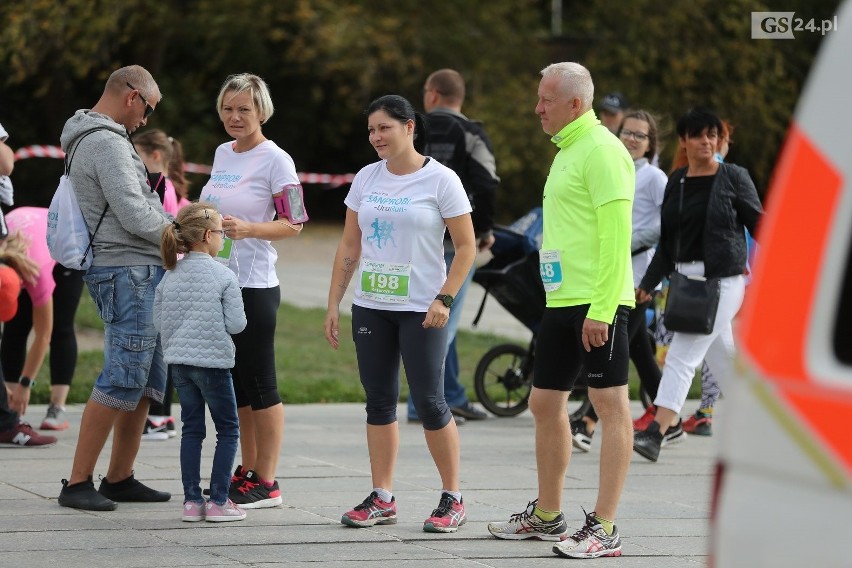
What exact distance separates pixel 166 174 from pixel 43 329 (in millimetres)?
1212

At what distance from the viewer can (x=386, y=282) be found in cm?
599

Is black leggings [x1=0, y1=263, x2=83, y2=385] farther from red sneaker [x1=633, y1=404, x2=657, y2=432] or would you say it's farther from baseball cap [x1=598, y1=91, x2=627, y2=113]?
baseball cap [x1=598, y1=91, x2=627, y2=113]

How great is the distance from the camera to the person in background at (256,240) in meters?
6.34

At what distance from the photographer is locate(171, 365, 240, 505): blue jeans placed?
6043 millimetres

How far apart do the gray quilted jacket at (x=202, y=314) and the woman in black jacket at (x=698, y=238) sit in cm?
288

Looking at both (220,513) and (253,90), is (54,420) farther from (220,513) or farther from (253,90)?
(253,90)

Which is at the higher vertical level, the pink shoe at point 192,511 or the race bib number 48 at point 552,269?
the race bib number 48 at point 552,269

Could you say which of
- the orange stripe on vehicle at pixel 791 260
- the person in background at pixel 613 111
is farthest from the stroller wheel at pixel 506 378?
the orange stripe on vehicle at pixel 791 260

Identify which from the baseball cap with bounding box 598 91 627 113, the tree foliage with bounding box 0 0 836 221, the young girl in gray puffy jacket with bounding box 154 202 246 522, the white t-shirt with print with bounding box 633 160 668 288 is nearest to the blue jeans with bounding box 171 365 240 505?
the young girl in gray puffy jacket with bounding box 154 202 246 522

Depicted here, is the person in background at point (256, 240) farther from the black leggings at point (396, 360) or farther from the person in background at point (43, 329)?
the person in background at point (43, 329)

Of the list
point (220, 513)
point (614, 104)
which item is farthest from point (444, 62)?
point (220, 513)

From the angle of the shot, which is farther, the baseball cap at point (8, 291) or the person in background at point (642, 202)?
the person in background at point (642, 202)

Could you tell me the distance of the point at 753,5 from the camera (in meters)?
28.0

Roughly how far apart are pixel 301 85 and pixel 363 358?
27.2 metres
